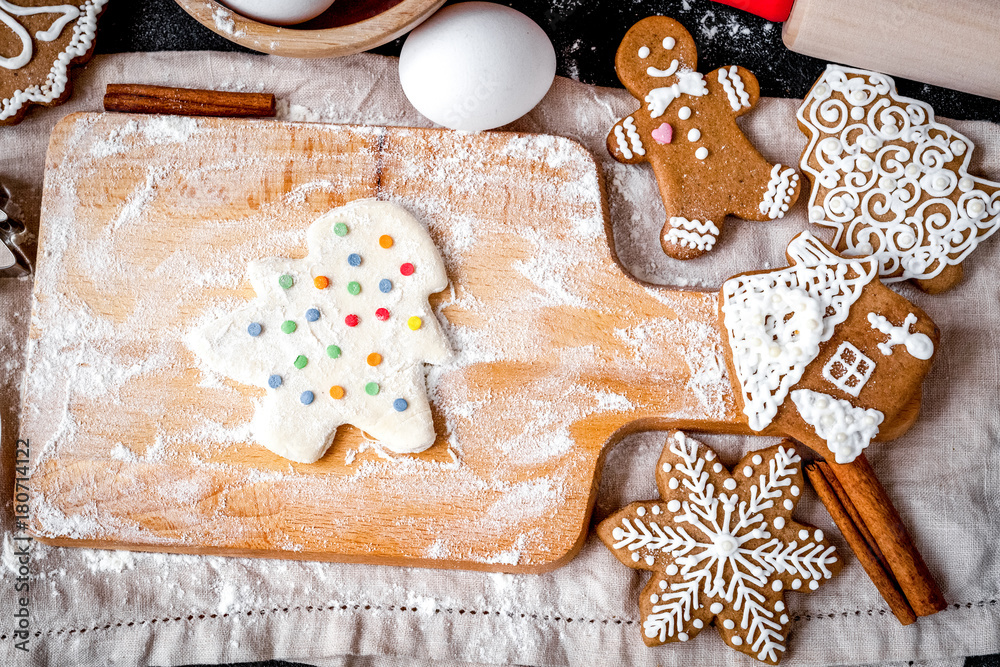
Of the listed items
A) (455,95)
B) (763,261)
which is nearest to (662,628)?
(763,261)

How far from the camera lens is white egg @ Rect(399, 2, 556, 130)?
1.00 m

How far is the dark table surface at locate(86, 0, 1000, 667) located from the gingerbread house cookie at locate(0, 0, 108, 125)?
0.05m

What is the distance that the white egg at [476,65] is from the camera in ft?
3.27

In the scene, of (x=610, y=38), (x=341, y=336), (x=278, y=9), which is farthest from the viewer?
(x=610, y=38)

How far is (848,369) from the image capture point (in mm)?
1048

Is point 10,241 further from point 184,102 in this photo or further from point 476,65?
point 476,65

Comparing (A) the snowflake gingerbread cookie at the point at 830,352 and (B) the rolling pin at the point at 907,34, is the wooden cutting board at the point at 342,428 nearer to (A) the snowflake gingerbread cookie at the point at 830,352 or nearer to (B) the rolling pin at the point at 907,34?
(A) the snowflake gingerbread cookie at the point at 830,352

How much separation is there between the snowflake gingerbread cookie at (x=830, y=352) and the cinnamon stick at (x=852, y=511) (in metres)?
0.06

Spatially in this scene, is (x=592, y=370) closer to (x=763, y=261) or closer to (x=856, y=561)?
(x=763, y=261)

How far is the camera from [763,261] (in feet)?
3.80

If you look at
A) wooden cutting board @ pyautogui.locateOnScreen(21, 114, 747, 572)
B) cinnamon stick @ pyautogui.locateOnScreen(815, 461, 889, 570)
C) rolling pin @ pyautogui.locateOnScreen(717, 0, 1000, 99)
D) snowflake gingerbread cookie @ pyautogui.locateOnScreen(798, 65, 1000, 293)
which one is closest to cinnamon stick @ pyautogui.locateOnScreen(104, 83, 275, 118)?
wooden cutting board @ pyautogui.locateOnScreen(21, 114, 747, 572)

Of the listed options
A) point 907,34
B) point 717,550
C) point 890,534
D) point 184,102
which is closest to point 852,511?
point 890,534

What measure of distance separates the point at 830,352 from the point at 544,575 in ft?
1.73

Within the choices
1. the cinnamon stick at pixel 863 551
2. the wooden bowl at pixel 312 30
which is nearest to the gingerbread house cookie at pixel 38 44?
the wooden bowl at pixel 312 30
